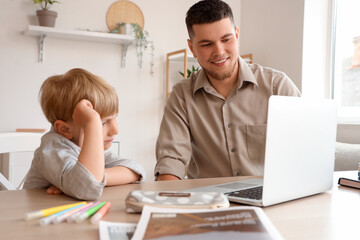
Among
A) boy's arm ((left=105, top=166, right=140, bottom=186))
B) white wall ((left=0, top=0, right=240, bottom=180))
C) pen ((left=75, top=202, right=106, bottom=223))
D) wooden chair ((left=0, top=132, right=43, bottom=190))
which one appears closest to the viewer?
pen ((left=75, top=202, right=106, bottom=223))

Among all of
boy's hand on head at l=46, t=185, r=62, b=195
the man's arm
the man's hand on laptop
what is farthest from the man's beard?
boy's hand on head at l=46, t=185, r=62, b=195

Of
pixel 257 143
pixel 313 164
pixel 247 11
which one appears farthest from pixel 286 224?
pixel 247 11

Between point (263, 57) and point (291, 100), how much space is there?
285 centimetres

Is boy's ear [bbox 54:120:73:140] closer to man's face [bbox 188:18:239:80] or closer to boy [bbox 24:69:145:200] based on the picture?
boy [bbox 24:69:145:200]

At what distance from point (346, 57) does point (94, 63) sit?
85.4 inches

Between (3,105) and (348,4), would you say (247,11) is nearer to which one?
(348,4)

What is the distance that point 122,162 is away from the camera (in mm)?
1165

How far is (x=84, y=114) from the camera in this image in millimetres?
970

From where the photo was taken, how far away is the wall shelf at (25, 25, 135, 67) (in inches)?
120

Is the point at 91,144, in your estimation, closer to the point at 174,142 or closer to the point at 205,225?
the point at 205,225

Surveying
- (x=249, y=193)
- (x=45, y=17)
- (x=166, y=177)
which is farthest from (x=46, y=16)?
(x=249, y=193)

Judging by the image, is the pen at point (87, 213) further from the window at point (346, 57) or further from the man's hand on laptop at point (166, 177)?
the window at point (346, 57)

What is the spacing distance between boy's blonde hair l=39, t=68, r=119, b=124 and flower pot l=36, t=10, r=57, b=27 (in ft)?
7.29

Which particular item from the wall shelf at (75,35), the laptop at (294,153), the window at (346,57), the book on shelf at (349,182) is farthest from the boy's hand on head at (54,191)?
the window at (346,57)
